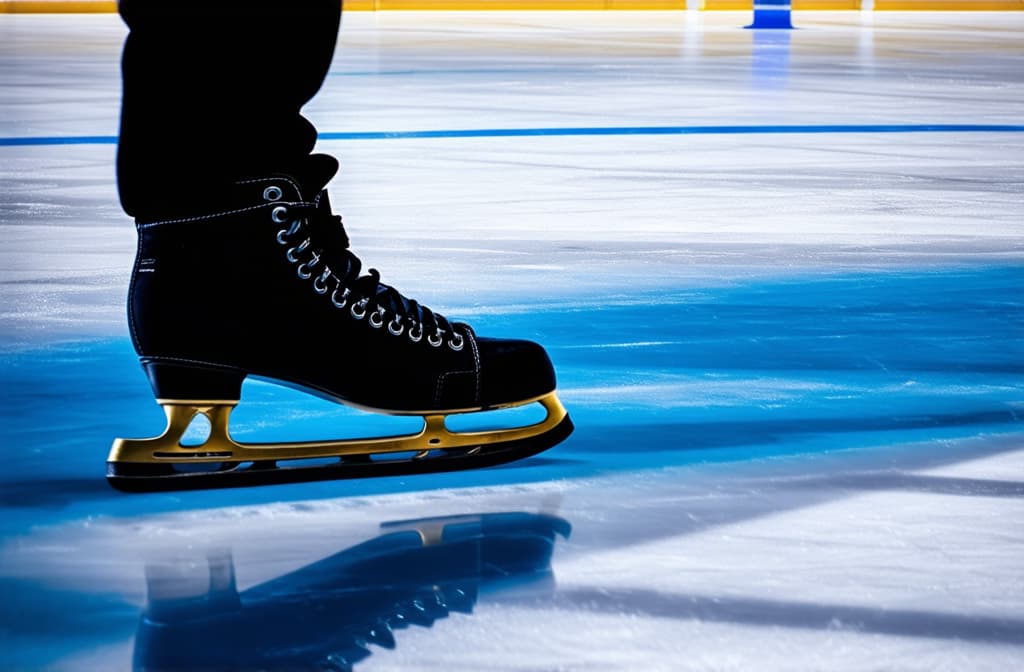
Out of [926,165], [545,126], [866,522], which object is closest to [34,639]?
[866,522]

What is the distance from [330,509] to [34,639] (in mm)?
311

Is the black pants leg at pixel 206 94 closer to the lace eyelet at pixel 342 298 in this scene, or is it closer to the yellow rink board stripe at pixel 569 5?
the lace eyelet at pixel 342 298

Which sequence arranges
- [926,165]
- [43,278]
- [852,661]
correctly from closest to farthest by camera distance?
[852,661], [43,278], [926,165]

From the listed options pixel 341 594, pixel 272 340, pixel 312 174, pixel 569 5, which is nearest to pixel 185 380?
pixel 272 340

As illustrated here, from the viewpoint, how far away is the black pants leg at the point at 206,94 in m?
1.33

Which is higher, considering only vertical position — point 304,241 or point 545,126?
point 304,241

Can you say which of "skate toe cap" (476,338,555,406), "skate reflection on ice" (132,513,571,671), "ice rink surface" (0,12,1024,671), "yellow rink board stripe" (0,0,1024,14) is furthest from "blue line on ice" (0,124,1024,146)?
"yellow rink board stripe" (0,0,1024,14)

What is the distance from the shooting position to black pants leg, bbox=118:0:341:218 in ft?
4.36

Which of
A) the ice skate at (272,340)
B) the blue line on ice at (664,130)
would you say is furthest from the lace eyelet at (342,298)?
the blue line on ice at (664,130)

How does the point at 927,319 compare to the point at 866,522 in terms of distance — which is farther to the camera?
the point at 927,319

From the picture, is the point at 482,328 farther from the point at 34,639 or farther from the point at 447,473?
the point at 34,639

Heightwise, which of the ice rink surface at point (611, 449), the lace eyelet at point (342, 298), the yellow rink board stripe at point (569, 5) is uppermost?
the lace eyelet at point (342, 298)

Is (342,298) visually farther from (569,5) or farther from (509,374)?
(569,5)

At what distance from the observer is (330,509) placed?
1.27 m
